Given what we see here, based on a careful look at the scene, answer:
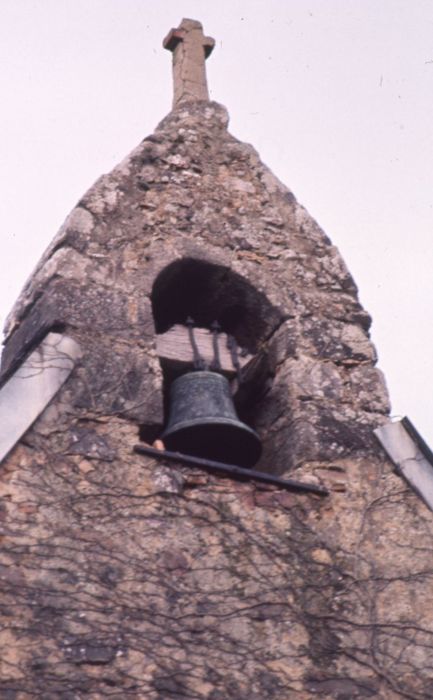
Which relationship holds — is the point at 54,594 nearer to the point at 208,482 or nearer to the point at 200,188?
the point at 208,482

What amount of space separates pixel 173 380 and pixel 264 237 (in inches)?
36.6

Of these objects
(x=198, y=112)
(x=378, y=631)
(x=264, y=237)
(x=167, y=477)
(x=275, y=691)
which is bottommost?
(x=275, y=691)

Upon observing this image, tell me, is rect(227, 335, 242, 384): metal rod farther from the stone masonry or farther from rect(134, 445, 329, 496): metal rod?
rect(134, 445, 329, 496): metal rod

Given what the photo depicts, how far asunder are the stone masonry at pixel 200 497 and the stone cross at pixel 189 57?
80cm

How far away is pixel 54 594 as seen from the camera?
446 cm

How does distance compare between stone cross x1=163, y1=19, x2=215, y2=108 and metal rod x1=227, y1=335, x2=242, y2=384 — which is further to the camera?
stone cross x1=163, y1=19, x2=215, y2=108

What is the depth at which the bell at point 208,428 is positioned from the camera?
17.5ft

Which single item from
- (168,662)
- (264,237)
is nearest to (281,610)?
(168,662)

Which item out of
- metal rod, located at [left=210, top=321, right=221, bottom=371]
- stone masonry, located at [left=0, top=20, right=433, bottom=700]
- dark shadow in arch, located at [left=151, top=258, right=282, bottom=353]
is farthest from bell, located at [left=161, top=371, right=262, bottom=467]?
dark shadow in arch, located at [left=151, top=258, right=282, bottom=353]

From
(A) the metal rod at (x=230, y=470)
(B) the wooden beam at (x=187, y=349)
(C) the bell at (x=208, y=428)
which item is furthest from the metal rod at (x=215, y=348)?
(A) the metal rod at (x=230, y=470)

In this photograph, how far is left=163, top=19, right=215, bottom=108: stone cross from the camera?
711cm

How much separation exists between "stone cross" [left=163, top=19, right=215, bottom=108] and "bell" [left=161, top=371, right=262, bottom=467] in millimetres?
2140

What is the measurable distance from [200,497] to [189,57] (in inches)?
126

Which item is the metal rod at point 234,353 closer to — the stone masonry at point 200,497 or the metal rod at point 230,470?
the stone masonry at point 200,497
